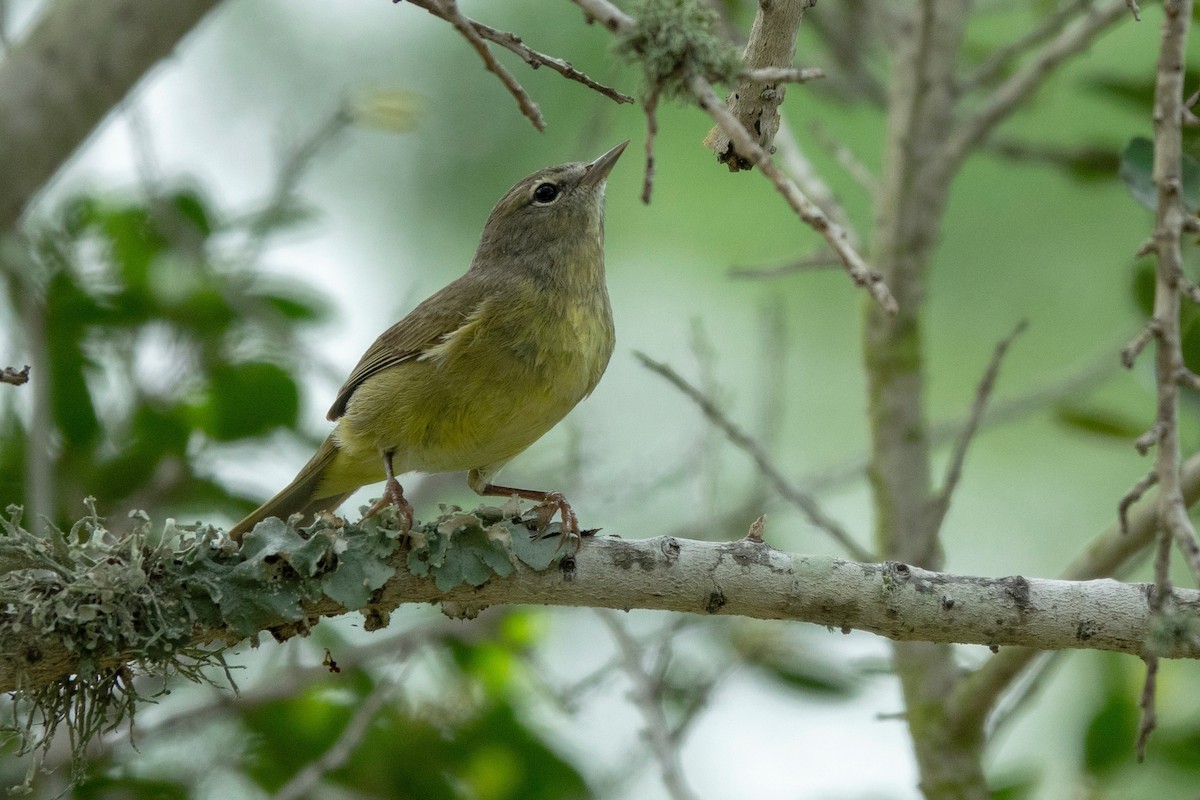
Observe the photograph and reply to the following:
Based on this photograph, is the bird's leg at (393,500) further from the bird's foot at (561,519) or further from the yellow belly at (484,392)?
the bird's foot at (561,519)

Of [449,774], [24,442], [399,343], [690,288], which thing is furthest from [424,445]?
[690,288]

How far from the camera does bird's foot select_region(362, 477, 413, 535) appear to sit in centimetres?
315

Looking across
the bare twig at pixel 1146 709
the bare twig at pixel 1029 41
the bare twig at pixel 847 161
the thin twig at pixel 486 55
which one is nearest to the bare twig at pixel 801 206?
the thin twig at pixel 486 55

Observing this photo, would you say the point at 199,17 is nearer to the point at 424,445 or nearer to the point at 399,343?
the point at 399,343

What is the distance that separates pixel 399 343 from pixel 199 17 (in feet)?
4.32

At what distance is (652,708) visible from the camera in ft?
14.4

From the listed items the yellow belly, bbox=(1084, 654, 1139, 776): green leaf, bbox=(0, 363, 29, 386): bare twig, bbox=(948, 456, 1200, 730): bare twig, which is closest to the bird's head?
the yellow belly

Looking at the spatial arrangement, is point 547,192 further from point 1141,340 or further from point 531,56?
point 1141,340

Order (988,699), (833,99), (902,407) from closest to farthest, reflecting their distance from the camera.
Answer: (988,699), (902,407), (833,99)

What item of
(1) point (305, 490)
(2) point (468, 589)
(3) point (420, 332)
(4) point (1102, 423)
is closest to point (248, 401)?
(1) point (305, 490)

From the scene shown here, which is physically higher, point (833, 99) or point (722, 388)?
point (833, 99)

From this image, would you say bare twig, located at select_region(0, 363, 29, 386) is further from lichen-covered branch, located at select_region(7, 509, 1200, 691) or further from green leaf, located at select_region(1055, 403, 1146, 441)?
green leaf, located at select_region(1055, 403, 1146, 441)

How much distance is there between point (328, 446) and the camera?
485cm

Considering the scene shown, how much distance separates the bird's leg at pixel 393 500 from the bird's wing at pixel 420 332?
0.40m
